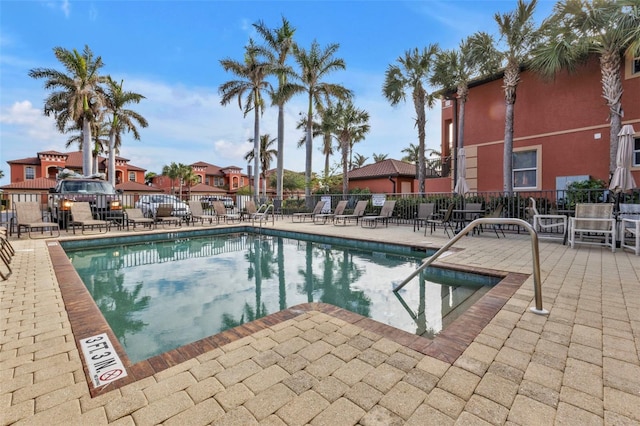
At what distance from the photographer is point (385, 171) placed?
73.4 feet

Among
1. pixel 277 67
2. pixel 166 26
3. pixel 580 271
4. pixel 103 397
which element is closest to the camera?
pixel 103 397

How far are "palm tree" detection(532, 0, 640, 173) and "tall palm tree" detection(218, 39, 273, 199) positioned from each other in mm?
14052

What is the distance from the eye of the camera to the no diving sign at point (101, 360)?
5.76 ft

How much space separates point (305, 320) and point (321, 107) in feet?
53.6

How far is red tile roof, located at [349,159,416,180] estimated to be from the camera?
21.9 metres

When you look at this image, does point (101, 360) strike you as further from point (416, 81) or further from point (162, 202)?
point (416, 81)

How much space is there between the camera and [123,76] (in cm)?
2364

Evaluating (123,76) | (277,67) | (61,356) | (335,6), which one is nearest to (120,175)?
(123,76)

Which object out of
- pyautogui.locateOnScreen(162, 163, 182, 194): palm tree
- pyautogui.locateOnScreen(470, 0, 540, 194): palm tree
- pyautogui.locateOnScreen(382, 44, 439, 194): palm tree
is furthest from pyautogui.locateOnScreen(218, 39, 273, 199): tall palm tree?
pyautogui.locateOnScreen(162, 163, 182, 194): palm tree

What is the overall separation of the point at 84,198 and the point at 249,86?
12.7 meters

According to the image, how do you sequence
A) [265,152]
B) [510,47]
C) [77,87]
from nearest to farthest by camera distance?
[510,47]
[77,87]
[265,152]

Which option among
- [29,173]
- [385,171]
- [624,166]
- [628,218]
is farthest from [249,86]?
[29,173]

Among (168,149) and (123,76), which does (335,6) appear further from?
(168,149)

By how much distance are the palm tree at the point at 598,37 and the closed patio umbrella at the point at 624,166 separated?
2.73 meters
